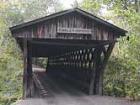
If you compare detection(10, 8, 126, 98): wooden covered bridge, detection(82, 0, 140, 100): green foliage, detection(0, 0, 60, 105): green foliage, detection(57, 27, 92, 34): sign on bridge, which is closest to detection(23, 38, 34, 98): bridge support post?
detection(10, 8, 126, 98): wooden covered bridge

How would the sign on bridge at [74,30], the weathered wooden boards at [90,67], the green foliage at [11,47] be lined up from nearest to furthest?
the sign on bridge at [74,30], the weathered wooden boards at [90,67], the green foliage at [11,47]

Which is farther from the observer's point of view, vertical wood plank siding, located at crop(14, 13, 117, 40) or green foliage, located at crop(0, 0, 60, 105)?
green foliage, located at crop(0, 0, 60, 105)

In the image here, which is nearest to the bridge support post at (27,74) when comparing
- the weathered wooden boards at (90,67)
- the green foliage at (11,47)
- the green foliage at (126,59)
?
the green foliage at (11,47)

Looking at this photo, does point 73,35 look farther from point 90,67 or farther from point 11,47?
point 11,47

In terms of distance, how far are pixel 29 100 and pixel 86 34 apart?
13.0 ft

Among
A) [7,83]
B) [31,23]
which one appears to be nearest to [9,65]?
[7,83]

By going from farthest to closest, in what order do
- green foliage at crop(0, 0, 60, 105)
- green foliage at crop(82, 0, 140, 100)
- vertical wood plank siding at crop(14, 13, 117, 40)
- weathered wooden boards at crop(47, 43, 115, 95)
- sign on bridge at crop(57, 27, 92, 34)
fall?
green foliage at crop(0, 0, 60, 105)
weathered wooden boards at crop(47, 43, 115, 95)
sign on bridge at crop(57, 27, 92, 34)
vertical wood plank siding at crop(14, 13, 117, 40)
green foliage at crop(82, 0, 140, 100)

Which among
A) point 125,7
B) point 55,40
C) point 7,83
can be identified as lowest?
point 7,83

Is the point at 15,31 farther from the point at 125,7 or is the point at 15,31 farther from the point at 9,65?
the point at 9,65

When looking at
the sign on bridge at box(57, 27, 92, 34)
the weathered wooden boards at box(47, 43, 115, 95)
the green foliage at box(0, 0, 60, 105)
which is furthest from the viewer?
the green foliage at box(0, 0, 60, 105)

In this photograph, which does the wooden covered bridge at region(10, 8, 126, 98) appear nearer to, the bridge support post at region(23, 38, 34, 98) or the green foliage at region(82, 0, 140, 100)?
the bridge support post at region(23, 38, 34, 98)

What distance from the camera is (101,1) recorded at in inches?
717

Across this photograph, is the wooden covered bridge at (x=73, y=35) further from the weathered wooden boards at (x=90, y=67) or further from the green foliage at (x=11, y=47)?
the green foliage at (x=11, y=47)

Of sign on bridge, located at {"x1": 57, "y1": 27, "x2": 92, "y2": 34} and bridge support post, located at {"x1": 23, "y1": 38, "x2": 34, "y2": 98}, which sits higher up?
sign on bridge, located at {"x1": 57, "y1": 27, "x2": 92, "y2": 34}
